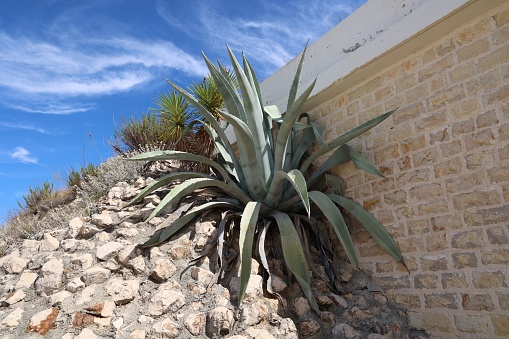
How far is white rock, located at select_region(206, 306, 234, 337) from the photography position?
7.80ft

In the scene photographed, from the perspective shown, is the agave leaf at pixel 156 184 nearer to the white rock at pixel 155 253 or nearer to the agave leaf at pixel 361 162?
the white rock at pixel 155 253

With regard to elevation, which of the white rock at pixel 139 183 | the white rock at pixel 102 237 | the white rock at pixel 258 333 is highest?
the white rock at pixel 139 183

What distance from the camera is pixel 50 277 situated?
2.69 metres

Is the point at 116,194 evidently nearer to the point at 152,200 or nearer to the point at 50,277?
the point at 152,200

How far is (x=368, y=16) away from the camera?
3311 mm

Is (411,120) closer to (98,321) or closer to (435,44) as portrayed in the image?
(435,44)

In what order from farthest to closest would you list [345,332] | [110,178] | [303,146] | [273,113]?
[110,178]
[303,146]
[273,113]
[345,332]

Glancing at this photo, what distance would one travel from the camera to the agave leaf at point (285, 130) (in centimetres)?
291

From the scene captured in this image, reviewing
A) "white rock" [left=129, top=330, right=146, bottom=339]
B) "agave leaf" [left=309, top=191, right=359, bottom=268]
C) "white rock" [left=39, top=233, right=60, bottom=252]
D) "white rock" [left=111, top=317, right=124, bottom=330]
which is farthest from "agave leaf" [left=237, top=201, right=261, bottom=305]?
"white rock" [left=39, top=233, right=60, bottom=252]

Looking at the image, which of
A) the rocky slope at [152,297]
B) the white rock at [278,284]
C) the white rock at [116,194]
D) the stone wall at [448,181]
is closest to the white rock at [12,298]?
the rocky slope at [152,297]

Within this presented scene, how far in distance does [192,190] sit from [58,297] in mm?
1209

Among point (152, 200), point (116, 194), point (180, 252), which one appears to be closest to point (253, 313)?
point (180, 252)

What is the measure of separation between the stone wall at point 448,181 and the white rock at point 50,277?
2140mm

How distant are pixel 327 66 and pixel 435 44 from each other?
3.22 ft
